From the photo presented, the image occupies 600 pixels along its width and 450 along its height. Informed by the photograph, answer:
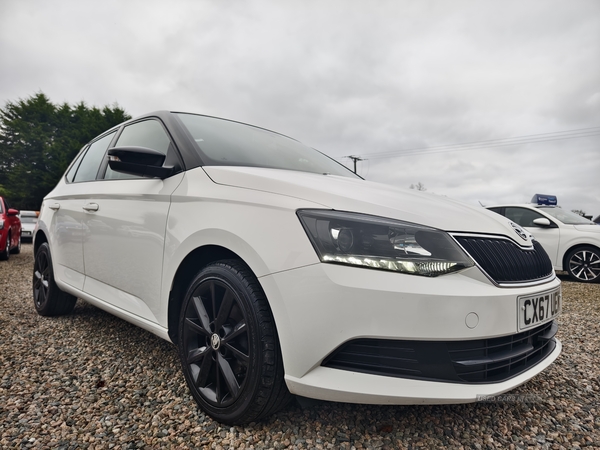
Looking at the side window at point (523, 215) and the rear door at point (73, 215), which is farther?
the side window at point (523, 215)

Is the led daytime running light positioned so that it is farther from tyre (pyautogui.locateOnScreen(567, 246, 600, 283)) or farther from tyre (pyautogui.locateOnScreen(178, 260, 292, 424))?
tyre (pyautogui.locateOnScreen(567, 246, 600, 283))

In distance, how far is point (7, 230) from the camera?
805cm

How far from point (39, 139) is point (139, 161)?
105 ft

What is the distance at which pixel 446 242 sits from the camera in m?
1.41

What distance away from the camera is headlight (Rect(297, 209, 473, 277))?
1.36m

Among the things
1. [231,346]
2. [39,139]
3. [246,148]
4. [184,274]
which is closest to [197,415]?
[231,346]

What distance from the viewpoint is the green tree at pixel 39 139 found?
26.3 metres

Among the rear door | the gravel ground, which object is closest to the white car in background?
the gravel ground

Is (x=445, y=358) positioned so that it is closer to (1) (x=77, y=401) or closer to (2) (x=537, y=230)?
(1) (x=77, y=401)

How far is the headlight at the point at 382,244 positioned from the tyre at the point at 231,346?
1.19 ft

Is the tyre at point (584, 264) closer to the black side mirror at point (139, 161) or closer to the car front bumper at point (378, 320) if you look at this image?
the car front bumper at point (378, 320)

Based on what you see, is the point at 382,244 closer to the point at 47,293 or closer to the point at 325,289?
the point at 325,289

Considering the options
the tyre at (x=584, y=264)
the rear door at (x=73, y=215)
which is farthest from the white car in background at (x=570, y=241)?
the rear door at (x=73, y=215)

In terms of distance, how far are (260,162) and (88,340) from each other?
1.93m
